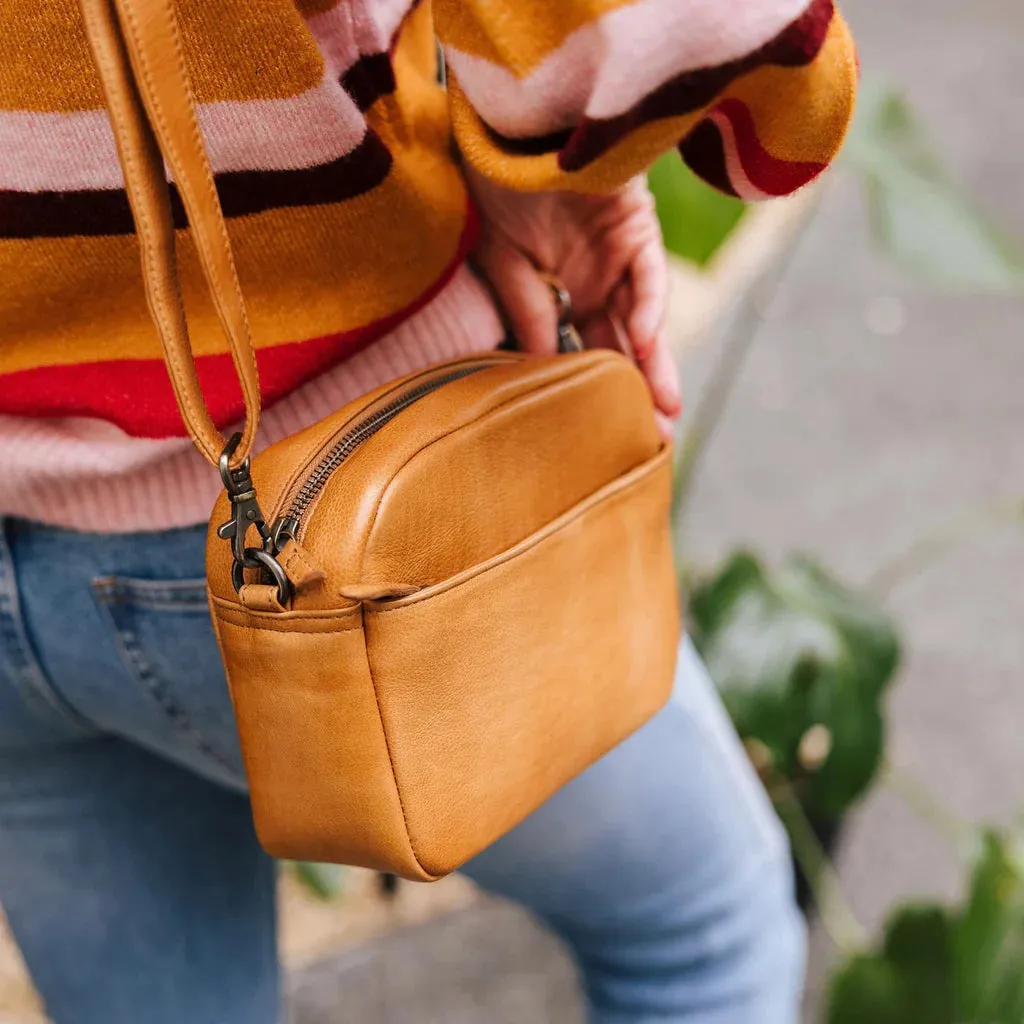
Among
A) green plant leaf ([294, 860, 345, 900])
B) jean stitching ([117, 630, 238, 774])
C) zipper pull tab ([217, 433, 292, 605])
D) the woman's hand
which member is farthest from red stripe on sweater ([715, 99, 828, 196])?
green plant leaf ([294, 860, 345, 900])

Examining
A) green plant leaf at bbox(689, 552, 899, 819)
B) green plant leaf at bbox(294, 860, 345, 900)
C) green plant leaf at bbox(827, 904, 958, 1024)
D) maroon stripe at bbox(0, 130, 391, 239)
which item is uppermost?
maroon stripe at bbox(0, 130, 391, 239)

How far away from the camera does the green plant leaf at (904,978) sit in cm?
106

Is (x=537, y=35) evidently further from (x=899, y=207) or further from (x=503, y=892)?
(x=899, y=207)

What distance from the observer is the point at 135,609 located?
0.53 m

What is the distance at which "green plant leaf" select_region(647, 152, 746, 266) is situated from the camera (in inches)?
46.8

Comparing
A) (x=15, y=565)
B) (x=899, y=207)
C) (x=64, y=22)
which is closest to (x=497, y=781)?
(x=15, y=565)

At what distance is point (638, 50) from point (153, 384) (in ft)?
0.80

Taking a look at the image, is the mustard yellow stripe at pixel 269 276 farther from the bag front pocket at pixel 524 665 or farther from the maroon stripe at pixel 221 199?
the bag front pocket at pixel 524 665

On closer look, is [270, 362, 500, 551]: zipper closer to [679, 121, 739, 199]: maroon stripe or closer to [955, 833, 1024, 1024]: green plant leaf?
[679, 121, 739, 199]: maroon stripe

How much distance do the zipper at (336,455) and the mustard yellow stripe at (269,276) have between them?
40 mm

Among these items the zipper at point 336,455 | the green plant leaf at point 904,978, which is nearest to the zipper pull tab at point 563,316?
the zipper at point 336,455

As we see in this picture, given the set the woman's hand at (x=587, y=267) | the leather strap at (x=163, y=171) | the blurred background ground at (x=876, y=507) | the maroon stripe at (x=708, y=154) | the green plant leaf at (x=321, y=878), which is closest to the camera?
the leather strap at (x=163, y=171)

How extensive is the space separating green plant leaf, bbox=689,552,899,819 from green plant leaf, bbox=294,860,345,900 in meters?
0.53

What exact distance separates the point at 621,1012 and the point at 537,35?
548 mm
